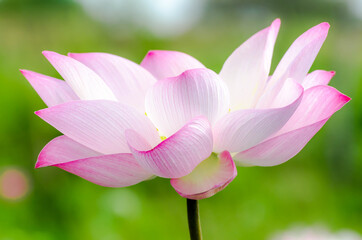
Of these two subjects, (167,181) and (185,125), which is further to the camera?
(167,181)

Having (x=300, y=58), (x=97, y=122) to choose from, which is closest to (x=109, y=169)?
(x=97, y=122)

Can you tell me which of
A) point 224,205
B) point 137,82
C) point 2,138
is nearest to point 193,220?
point 137,82

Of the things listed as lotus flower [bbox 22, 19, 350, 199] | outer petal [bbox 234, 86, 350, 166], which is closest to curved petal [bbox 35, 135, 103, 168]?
lotus flower [bbox 22, 19, 350, 199]

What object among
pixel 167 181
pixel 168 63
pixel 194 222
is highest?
pixel 168 63

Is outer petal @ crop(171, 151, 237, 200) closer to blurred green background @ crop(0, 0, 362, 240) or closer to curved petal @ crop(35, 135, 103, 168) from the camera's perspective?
curved petal @ crop(35, 135, 103, 168)

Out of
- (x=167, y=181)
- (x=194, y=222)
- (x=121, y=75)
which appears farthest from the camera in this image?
(x=167, y=181)

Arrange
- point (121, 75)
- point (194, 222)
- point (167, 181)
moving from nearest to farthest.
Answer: point (194, 222), point (121, 75), point (167, 181)

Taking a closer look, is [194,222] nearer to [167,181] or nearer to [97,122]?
[97,122]
